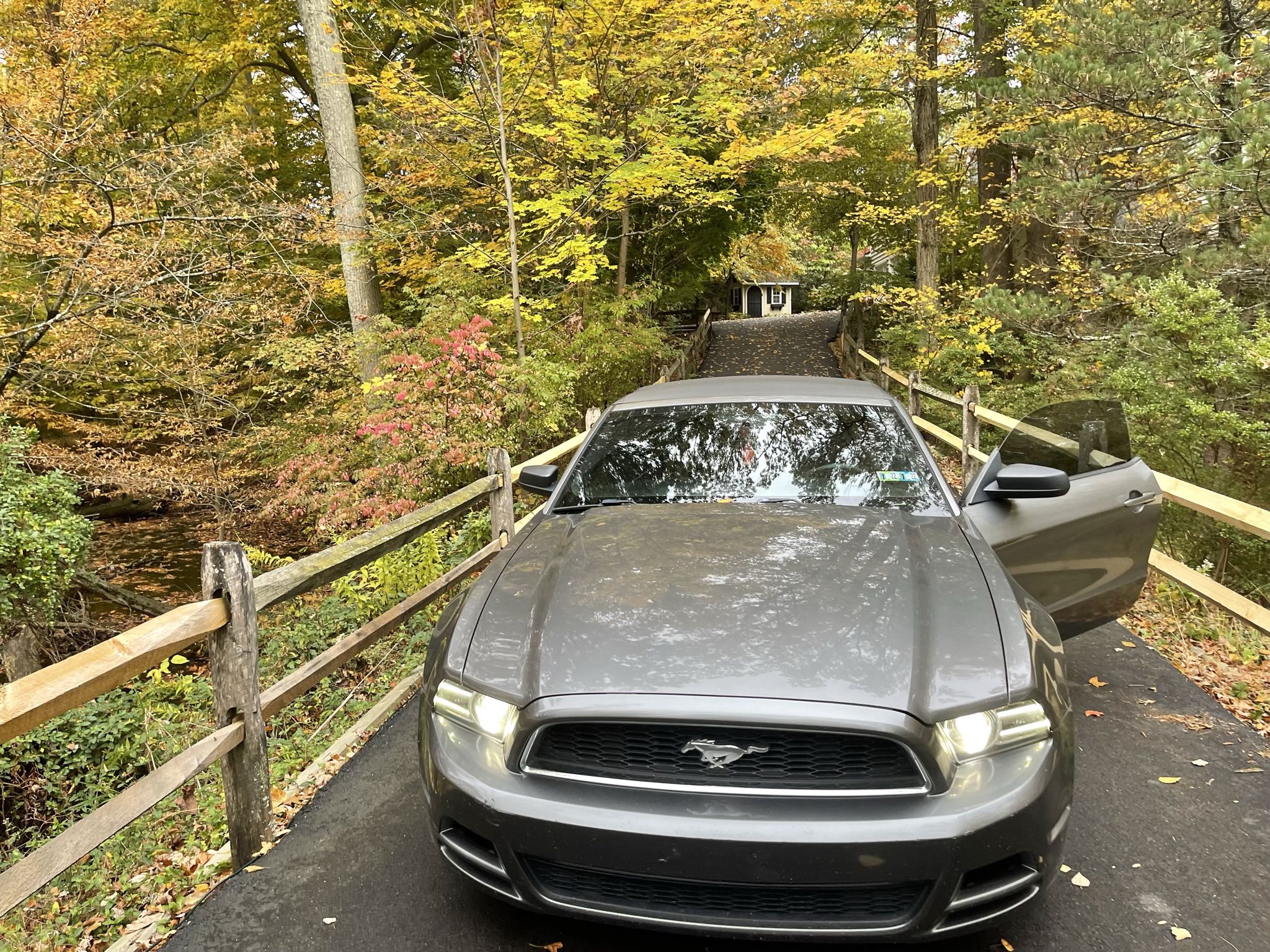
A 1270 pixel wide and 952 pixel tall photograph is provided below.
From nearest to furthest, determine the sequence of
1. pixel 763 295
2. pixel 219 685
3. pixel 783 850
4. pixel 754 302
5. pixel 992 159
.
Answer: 1. pixel 783 850
2. pixel 219 685
3. pixel 992 159
4. pixel 754 302
5. pixel 763 295

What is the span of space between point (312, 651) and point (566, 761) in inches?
183

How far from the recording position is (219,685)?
2822 mm

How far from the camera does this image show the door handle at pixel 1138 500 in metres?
3.65

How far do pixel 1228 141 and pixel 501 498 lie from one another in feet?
24.6

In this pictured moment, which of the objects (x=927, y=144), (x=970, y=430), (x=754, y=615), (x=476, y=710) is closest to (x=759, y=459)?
(x=754, y=615)

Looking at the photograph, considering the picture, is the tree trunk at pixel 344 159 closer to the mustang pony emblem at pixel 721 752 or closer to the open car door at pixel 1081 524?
the open car door at pixel 1081 524

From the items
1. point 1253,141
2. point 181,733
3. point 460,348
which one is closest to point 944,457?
point 1253,141

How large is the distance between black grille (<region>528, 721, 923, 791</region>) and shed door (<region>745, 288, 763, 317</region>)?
6277cm

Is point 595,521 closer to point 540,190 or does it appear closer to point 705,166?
point 540,190

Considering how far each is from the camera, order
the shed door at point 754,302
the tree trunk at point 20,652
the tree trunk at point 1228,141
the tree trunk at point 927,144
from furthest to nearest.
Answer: the shed door at point 754,302 < the tree trunk at point 927,144 < the tree trunk at point 20,652 < the tree trunk at point 1228,141

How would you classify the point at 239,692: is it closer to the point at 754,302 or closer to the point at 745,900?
the point at 745,900

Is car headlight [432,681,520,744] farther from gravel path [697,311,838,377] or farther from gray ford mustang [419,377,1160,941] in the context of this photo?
gravel path [697,311,838,377]

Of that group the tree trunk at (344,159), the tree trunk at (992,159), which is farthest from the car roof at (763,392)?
the tree trunk at (992,159)

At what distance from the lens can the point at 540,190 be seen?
10.4 meters
